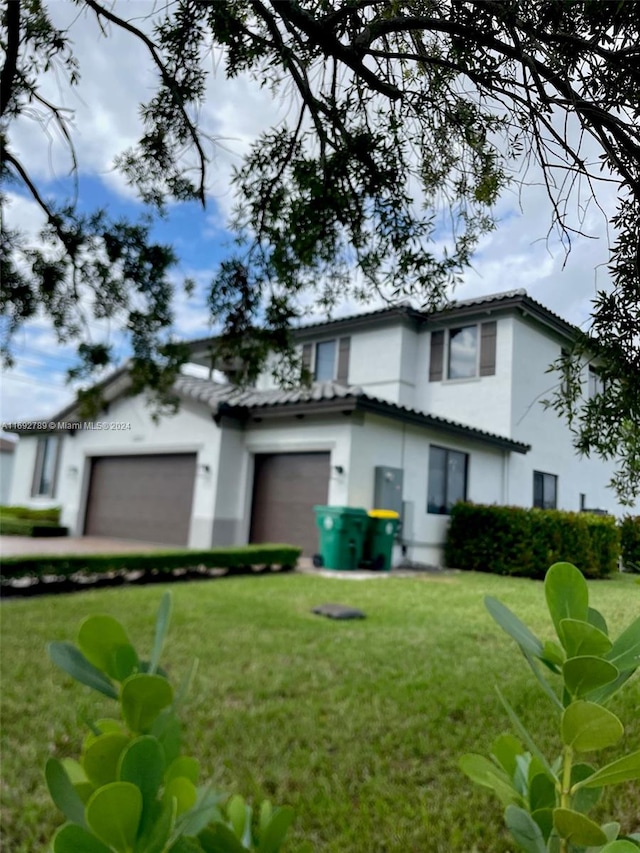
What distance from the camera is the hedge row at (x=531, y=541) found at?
1118mm

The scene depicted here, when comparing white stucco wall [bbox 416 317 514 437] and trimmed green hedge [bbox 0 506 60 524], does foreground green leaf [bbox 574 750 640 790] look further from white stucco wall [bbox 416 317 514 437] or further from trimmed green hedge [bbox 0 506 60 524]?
trimmed green hedge [bbox 0 506 60 524]

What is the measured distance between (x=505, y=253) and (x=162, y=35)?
1.23 meters

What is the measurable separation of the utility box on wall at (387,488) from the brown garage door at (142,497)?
4850 millimetres

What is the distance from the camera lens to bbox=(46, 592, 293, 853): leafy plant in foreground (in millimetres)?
504

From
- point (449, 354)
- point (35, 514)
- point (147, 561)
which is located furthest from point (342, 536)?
point (35, 514)

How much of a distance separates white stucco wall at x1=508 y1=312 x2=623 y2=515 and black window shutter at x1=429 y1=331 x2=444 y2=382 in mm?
452

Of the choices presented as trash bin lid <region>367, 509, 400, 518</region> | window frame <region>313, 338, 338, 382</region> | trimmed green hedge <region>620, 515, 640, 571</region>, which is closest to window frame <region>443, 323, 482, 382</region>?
trimmed green hedge <region>620, 515, 640, 571</region>

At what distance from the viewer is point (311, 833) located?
6.95 feet

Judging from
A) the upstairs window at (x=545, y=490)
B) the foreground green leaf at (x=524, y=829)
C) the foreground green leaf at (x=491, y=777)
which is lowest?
the foreground green leaf at (x=524, y=829)

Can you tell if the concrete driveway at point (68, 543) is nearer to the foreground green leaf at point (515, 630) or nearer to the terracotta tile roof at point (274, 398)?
the terracotta tile roof at point (274, 398)

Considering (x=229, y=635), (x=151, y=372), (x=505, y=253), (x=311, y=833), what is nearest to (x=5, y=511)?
(x=229, y=635)

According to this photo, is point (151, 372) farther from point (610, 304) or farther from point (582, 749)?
point (582, 749)

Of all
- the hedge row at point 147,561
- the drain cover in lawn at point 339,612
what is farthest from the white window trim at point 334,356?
the hedge row at point 147,561

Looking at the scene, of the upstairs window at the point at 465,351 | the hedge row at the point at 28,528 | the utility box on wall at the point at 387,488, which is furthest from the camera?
the hedge row at the point at 28,528
